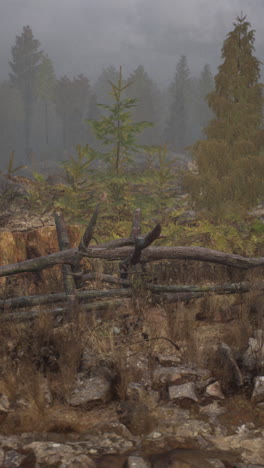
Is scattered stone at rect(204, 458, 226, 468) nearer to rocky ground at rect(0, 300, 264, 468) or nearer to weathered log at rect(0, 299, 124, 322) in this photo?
rocky ground at rect(0, 300, 264, 468)

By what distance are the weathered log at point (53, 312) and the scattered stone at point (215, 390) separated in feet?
5.88

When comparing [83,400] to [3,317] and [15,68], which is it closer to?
[3,317]

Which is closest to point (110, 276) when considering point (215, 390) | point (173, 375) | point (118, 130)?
point (173, 375)

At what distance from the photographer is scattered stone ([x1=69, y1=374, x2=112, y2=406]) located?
12.0 ft

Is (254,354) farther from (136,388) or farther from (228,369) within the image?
(136,388)

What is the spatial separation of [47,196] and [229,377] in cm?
1024

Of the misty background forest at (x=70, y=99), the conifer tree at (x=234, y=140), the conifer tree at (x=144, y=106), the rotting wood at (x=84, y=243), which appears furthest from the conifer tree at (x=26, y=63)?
the rotting wood at (x=84, y=243)

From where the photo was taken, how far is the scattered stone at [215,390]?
370cm

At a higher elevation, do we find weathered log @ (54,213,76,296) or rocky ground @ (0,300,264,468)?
weathered log @ (54,213,76,296)

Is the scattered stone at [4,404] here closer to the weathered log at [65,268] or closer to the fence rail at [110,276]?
the fence rail at [110,276]

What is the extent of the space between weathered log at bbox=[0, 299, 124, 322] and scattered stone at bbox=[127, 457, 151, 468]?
7.23 feet

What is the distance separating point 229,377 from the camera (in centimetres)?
387

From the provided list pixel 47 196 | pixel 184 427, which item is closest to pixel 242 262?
pixel 184 427

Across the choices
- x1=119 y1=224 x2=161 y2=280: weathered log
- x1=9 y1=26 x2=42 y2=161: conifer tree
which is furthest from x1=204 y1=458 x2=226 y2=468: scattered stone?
x1=9 y1=26 x2=42 y2=161: conifer tree
